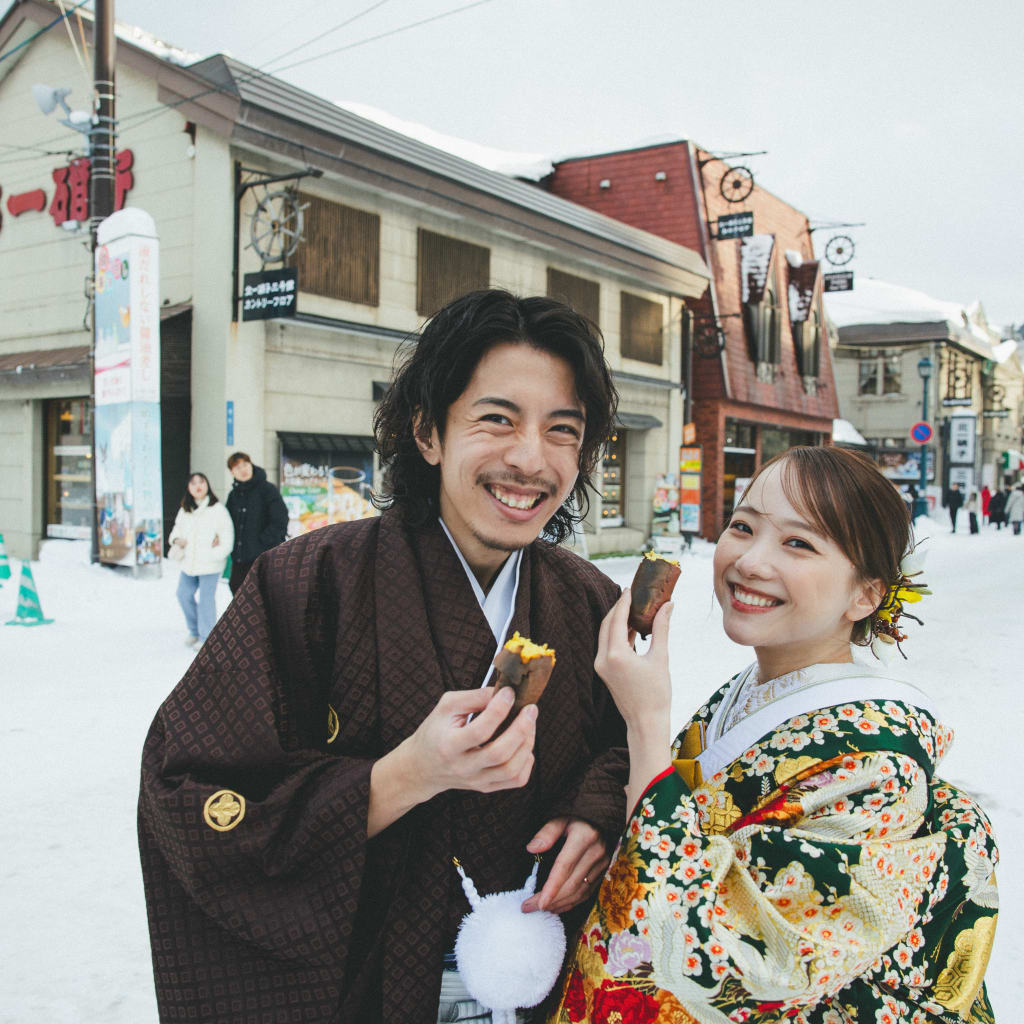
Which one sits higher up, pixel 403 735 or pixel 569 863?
pixel 403 735

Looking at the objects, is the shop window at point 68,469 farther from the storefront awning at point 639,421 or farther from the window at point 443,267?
the storefront awning at point 639,421

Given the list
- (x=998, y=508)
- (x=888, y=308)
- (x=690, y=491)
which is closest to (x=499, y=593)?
(x=690, y=491)

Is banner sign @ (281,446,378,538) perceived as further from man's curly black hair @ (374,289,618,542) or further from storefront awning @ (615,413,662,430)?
man's curly black hair @ (374,289,618,542)

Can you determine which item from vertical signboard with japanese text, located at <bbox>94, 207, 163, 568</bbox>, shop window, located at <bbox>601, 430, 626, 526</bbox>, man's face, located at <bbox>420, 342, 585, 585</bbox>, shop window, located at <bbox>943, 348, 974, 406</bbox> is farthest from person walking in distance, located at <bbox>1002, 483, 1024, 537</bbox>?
man's face, located at <bbox>420, 342, 585, 585</bbox>

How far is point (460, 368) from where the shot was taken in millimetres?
1690

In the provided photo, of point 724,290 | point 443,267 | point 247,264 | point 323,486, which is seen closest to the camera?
point 247,264

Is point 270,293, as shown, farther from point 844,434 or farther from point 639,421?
point 844,434

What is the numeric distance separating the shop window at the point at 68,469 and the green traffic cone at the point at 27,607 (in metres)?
4.81

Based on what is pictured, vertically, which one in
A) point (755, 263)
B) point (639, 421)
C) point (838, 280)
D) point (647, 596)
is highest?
point (838, 280)

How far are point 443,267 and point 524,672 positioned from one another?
13.3 m

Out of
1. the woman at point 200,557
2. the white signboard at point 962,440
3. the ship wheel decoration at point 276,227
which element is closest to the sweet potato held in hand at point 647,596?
the woman at point 200,557

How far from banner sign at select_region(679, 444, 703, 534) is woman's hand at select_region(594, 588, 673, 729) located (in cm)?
1652

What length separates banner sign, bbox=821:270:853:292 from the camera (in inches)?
974

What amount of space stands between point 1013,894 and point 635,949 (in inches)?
118
